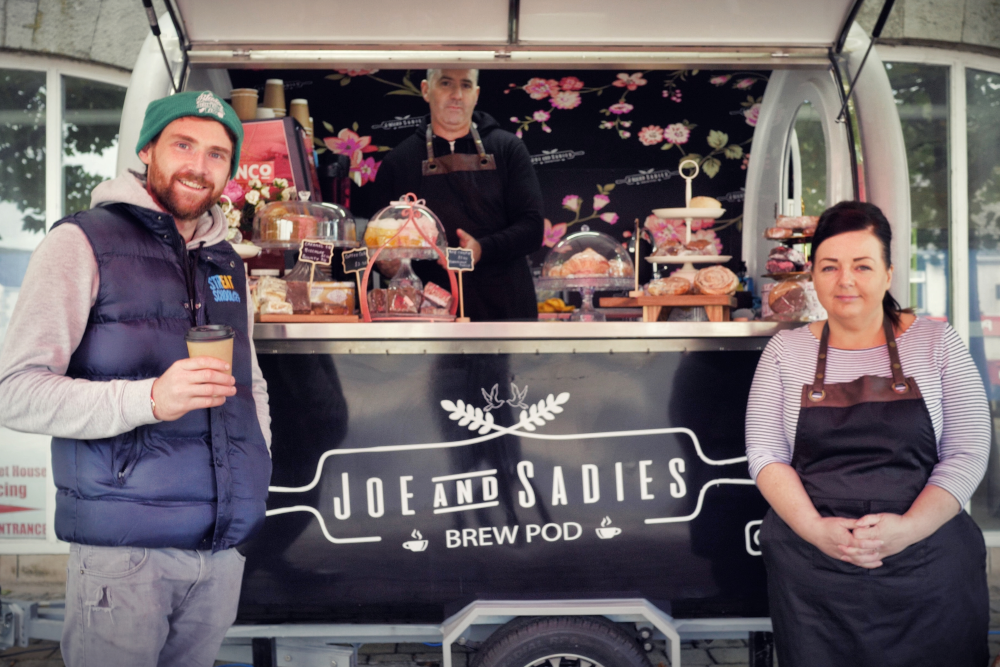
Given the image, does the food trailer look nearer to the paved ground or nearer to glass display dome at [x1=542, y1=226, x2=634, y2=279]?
glass display dome at [x1=542, y1=226, x2=634, y2=279]

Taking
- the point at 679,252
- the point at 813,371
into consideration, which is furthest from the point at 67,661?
the point at 679,252

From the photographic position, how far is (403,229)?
2428 mm

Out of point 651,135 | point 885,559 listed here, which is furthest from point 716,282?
point 651,135

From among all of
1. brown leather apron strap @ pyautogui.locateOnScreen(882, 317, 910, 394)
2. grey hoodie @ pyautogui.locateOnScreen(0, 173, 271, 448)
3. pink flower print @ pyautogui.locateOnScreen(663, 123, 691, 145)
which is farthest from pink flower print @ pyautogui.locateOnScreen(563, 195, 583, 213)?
grey hoodie @ pyautogui.locateOnScreen(0, 173, 271, 448)

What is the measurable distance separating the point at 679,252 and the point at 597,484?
84 cm

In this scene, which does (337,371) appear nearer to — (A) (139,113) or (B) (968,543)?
(A) (139,113)

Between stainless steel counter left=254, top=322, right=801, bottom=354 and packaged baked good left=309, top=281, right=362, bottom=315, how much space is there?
0.31 ft

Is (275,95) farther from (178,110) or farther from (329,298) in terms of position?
(178,110)

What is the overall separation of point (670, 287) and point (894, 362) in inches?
30.6

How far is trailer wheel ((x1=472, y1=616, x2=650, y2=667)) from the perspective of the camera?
7.27 ft

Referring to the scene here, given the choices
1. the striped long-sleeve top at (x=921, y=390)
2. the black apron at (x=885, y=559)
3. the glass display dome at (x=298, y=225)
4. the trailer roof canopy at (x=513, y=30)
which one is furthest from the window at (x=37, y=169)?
the black apron at (x=885, y=559)

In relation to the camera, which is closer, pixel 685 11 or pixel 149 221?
pixel 149 221

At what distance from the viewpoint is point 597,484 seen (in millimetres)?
2393

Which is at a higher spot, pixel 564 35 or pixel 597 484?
pixel 564 35
